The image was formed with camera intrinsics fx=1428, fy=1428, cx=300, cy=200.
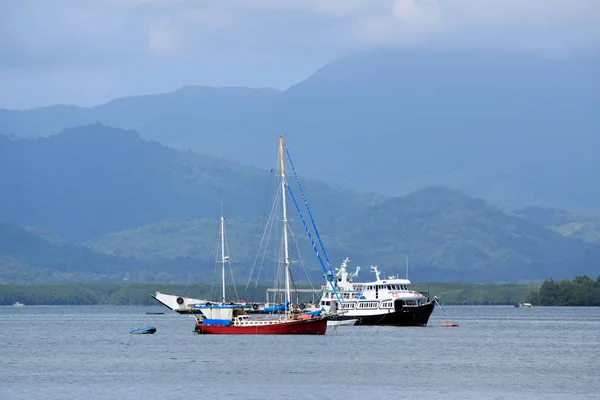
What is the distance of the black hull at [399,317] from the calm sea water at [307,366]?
8.19 metres

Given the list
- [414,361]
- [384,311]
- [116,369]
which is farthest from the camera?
[384,311]

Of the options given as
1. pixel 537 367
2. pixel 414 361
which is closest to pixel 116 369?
pixel 414 361

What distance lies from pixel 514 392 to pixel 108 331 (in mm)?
95992

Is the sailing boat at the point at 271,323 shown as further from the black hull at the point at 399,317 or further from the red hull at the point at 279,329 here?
the black hull at the point at 399,317

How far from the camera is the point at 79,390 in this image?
88688 mm

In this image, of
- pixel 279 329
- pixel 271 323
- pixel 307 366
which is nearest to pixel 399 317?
pixel 279 329

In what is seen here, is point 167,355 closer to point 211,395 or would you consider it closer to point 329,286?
point 211,395

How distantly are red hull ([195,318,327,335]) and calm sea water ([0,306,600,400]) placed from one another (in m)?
0.98

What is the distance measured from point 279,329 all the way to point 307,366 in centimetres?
3385

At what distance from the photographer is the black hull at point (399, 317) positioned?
17000cm

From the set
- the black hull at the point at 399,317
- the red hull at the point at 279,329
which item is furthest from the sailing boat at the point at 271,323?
the black hull at the point at 399,317

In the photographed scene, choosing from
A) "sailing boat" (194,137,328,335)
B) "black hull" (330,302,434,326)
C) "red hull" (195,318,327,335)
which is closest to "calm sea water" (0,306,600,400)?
"red hull" (195,318,327,335)

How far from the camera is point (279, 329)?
139625 millimetres

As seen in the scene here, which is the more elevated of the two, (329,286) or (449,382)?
(329,286)
